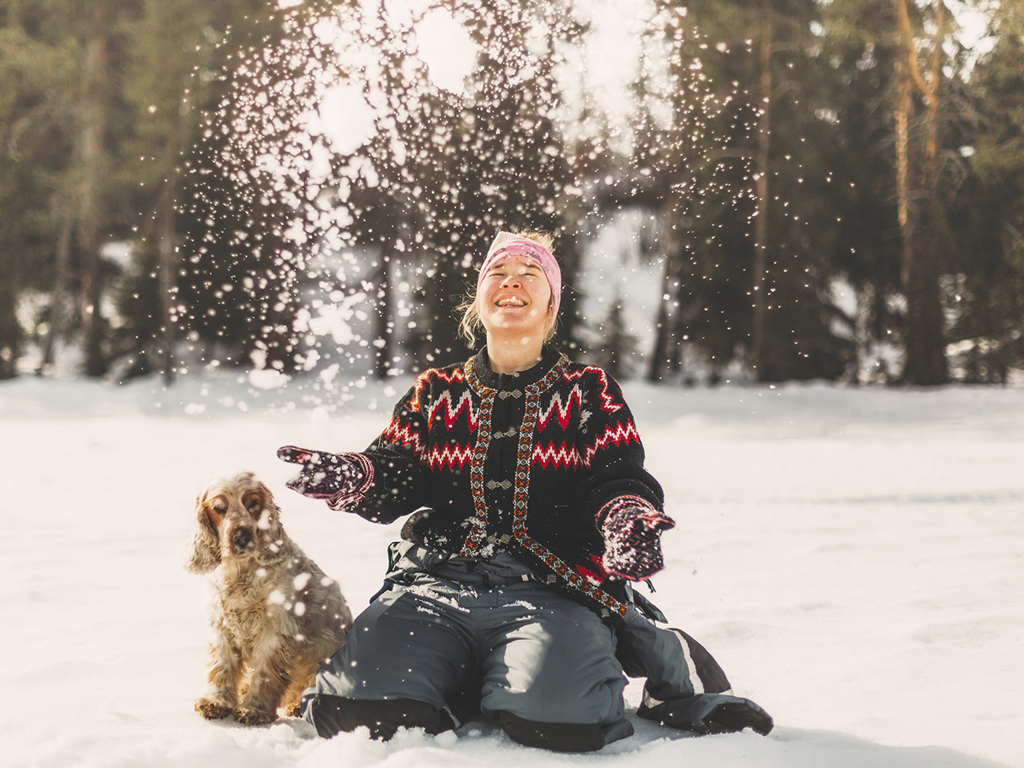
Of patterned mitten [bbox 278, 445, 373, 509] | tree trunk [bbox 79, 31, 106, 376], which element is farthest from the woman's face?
tree trunk [bbox 79, 31, 106, 376]

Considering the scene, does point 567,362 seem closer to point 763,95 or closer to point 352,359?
point 763,95

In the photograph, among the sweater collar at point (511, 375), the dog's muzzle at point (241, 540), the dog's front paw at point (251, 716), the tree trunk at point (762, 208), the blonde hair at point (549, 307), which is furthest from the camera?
the tree trunk at point (762, 208)

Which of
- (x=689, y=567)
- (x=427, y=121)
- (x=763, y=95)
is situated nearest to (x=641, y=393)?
(x=763, y=95)

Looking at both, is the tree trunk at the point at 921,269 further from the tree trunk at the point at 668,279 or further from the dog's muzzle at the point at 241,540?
the dog's muzzle at the point at 241,540

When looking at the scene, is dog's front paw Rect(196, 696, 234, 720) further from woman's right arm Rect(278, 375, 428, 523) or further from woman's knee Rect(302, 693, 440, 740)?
woman's right arm Rect(278, 375, 428, 523)

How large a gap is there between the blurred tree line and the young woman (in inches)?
321

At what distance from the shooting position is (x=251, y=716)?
7.91 feet

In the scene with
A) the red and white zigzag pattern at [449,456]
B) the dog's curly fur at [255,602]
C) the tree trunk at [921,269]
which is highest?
the tree trunk at [921,269]

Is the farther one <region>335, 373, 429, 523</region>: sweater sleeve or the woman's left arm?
<region>335, 373, 429, 523</region>: sweater sleeve

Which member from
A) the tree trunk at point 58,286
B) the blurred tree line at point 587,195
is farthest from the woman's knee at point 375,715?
the tree trunk at point 58,286

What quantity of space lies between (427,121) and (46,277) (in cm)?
1137

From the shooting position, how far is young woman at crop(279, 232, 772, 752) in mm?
2275

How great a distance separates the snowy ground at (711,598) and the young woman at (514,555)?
107mm

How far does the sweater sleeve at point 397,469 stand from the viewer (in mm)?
2506
